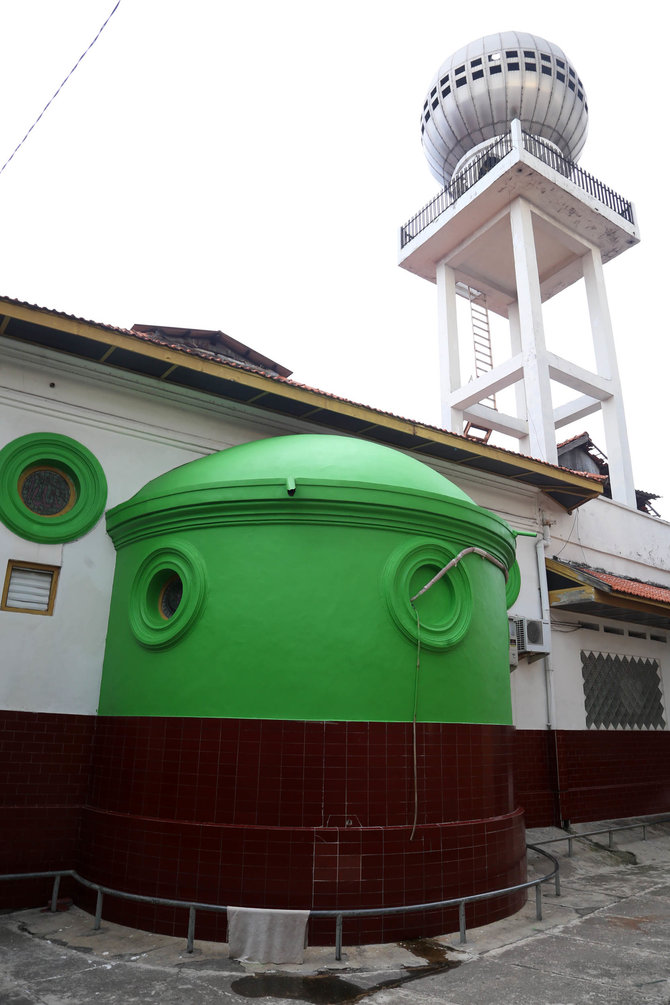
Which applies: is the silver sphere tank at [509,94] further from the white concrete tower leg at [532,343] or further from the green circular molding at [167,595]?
the green circular molding at [167,595]

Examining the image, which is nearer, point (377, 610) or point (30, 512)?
point (377, 610)

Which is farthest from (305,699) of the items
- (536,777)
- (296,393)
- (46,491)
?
(536,777)

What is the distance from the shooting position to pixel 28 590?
8117 mm

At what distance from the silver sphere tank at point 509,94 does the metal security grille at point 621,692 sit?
16.5 metres

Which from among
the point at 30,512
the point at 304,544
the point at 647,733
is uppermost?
the point at 30,512

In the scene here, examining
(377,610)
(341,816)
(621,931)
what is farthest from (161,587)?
(621,931)

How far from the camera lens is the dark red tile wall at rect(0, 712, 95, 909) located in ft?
23.9

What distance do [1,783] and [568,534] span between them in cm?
1125

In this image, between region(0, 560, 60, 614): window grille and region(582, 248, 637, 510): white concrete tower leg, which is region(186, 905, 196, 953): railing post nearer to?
region(0, 560, 60, 614): window grille

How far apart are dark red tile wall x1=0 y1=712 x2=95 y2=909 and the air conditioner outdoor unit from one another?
22.8 ft

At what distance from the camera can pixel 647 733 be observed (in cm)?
1431

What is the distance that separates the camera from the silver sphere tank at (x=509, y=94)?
21234 millimetres

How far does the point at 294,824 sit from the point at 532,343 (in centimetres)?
1531

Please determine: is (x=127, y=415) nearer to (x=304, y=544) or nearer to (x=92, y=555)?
(x=92, y=555)
